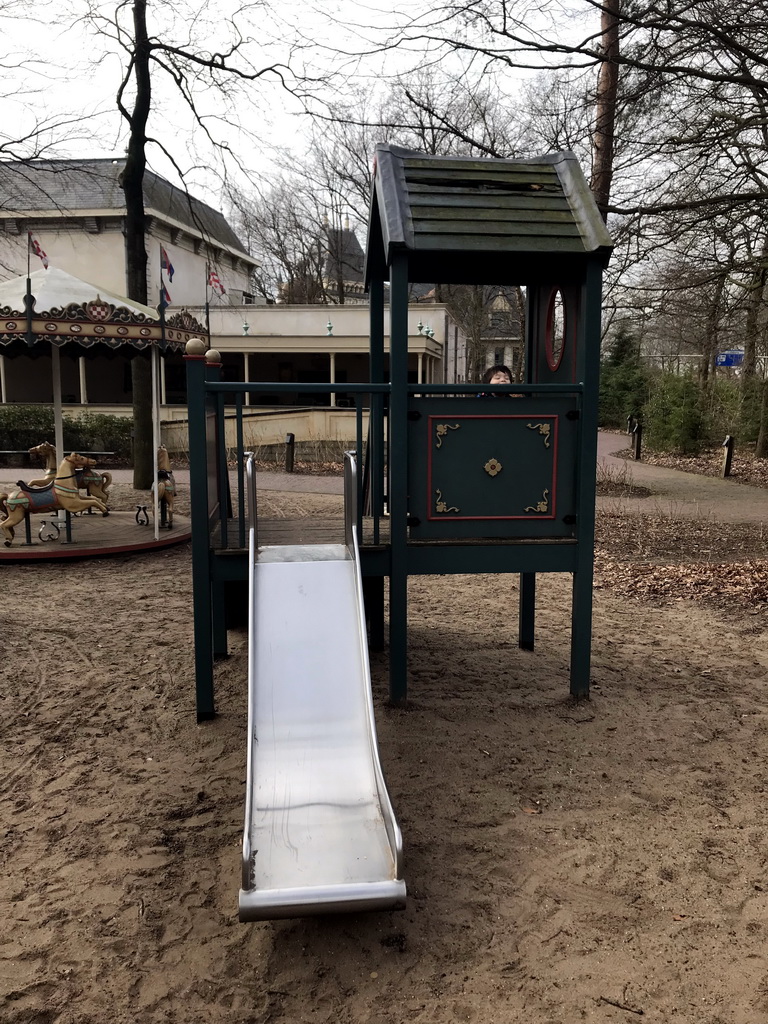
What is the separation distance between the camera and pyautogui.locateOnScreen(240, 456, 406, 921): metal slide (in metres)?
2.73

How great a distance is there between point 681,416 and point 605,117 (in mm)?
14000

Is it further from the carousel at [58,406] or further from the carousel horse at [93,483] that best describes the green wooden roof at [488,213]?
the carousel horse at [93,483]

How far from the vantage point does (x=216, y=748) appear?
435 centimetres

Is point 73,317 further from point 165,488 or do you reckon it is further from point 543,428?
point 543,428

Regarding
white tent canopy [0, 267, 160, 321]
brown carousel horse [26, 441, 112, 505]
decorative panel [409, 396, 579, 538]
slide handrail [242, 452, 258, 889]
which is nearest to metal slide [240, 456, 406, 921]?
slide handrail [242, 452, 258, 889]

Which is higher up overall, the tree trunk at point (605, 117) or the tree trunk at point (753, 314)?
the tree trunk at point (605, 117)

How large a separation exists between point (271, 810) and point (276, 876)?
376mm

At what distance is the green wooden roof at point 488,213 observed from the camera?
180 inches

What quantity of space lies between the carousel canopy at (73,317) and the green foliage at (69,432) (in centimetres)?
1172

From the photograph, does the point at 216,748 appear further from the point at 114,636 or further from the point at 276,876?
the point at 114,636

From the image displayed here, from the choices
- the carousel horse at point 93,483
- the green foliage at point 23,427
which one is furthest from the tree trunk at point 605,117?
the green foliage at point 23,427

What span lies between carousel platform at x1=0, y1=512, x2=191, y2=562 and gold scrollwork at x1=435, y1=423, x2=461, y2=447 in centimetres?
588

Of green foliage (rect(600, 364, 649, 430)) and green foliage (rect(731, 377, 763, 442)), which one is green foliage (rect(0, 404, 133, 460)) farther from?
green foliage (rect(600, 364, 649, 430))

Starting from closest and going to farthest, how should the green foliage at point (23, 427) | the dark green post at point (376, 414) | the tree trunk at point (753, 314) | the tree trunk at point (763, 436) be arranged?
the dark green post at point (376, 414)
the tree trunk at point (753, 314)
the tree trunk at point (763, 436)
the green foliage at point (23, 427)
